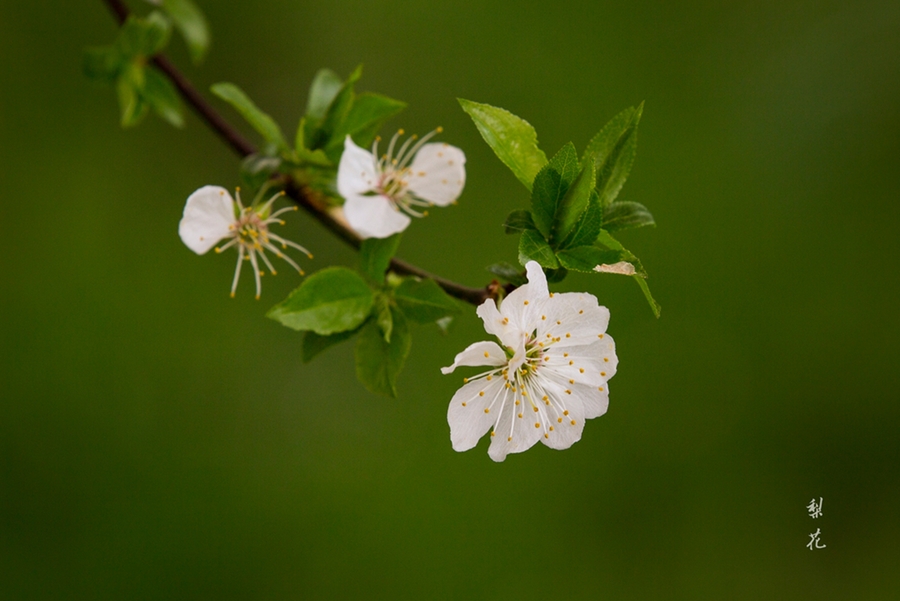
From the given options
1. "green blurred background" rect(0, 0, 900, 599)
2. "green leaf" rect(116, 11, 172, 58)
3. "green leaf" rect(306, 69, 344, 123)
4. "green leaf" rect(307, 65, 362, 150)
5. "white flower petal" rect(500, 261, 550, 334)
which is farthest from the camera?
"green blurred background" rect(0, 0, 900, 599)

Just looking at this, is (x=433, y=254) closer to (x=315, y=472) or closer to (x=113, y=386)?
(x=315, y=472)

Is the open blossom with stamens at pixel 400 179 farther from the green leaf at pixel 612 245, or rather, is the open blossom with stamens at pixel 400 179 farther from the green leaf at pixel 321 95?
the green leaf at pixel 612 245

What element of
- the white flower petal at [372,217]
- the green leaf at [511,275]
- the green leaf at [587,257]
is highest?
the white flower petal at [372,217]

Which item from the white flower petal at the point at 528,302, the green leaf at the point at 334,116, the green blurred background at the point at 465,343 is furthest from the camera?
the green blurred background at the point at 465,343

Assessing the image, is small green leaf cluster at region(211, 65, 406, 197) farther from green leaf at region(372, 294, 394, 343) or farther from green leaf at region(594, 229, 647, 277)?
green leaf at region(594, 229, 647, 277)

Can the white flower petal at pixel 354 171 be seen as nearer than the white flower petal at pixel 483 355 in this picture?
No

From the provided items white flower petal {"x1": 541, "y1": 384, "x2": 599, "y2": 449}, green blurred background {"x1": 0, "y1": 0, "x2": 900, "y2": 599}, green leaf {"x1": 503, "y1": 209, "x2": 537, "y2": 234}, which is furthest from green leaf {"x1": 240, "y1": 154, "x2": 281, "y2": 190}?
green blurred background {"x1": 0, "y1": 0, "x2": 900, "y2": 599}

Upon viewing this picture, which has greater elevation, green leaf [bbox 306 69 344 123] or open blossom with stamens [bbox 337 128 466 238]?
green leaf [bbox 306 69 344 123]

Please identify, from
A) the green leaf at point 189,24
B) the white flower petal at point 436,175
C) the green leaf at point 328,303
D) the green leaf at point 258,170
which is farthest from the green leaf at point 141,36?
the green leaf at point 328,303
